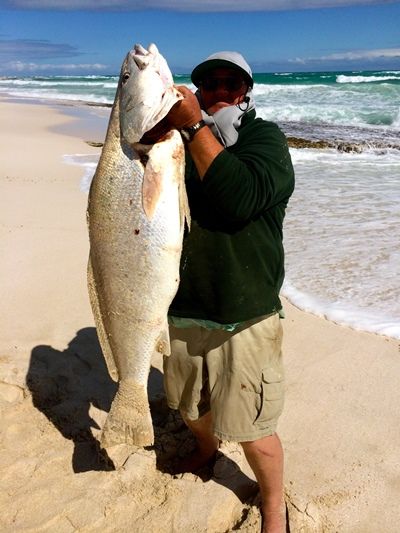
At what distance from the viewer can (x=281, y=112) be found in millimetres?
27312

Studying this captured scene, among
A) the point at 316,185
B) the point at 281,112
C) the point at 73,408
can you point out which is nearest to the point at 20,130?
the point at 316,185

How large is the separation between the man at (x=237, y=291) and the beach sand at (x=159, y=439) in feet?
1.43

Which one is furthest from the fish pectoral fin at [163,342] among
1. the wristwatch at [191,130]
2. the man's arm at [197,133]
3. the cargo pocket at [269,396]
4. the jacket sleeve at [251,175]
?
the wristwatch at [191,130]

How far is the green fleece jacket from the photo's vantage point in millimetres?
2391

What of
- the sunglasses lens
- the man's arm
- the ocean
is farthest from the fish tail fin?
the ocean

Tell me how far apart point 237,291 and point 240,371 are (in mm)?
393

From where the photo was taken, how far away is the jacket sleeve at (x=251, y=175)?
2.19 m

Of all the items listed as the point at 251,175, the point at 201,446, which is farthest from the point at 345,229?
the point at 251,175

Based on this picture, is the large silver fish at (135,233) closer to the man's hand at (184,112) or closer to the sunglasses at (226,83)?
the man's hand at (184,112)

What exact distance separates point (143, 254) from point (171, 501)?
1.42 metres

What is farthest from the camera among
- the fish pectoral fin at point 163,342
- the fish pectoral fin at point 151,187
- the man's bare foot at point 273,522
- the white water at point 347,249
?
the white water at point 347,249

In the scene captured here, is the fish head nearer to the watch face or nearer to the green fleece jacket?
the watch face

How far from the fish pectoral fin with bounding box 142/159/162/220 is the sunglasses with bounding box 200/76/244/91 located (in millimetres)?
621

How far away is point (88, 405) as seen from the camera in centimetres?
388
